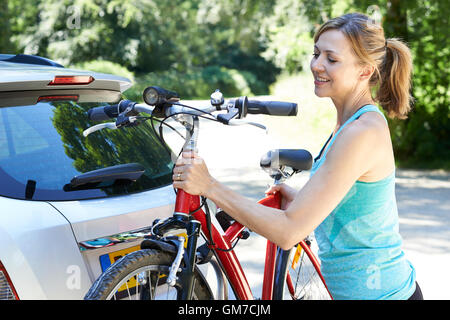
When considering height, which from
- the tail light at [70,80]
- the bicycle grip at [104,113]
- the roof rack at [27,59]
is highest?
the roof rack at [27,59]

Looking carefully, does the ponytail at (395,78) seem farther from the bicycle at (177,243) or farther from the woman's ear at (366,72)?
the bicycle at (177,243)

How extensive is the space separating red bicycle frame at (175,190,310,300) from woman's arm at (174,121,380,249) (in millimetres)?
127

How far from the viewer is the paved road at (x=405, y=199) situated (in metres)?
5.24

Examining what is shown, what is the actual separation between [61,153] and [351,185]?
132cm

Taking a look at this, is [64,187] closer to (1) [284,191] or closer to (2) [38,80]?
(2) [38,80]

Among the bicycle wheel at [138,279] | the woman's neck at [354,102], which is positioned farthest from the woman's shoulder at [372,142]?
the bicycle wheel at [138,279]

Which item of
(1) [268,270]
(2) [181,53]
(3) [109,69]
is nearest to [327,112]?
(1) [268,270]

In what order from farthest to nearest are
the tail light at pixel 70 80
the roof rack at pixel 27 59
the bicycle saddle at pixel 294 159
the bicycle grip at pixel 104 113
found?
the roof rack at pixel 27 59 < the bicycle saddle at pixel 294 159 < the tail light at pixel 70 80 < the bicycle grip at pixel 104 113

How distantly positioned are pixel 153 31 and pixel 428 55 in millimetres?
25547

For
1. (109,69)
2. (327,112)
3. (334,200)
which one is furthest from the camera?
(109,69)

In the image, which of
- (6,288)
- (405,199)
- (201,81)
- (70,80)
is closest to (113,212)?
(6,288)

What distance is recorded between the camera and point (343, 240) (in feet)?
6.92

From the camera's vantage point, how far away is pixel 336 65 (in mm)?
2086
